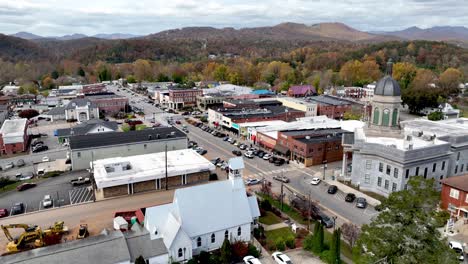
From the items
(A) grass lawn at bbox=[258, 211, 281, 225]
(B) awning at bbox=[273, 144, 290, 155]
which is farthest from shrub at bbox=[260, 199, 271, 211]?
(B) awning at bbox=[273, 144, 290, 155]

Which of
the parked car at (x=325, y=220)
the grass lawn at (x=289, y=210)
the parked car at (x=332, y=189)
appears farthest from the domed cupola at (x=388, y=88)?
the grass lawn at (x=289, y=210)

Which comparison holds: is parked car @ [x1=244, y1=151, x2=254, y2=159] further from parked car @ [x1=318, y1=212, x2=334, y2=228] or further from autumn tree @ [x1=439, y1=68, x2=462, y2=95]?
autumn tree @ [x1=439, y1=68, x2=462, y2=95]

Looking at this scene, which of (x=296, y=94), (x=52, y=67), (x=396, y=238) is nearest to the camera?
(x=396, y=238)

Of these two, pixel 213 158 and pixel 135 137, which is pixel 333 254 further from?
pixel 135 137

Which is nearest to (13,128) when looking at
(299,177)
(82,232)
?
(82,232)

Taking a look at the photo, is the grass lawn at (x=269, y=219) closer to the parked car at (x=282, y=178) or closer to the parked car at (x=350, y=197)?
the parked car at (x=350, y=197)

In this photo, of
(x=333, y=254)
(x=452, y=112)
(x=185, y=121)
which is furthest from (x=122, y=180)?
(x=452, y=112)
